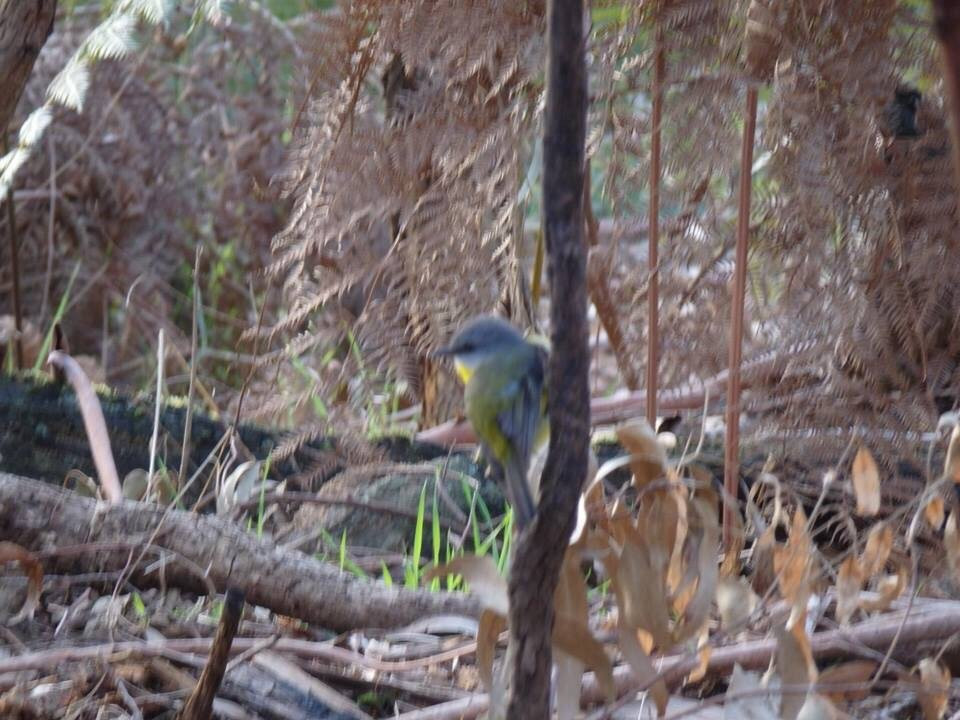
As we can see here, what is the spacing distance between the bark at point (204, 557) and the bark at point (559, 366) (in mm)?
736

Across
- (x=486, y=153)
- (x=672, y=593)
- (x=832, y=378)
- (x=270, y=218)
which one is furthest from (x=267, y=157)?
(x=672, y=593)

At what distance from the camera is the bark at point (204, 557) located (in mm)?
1921

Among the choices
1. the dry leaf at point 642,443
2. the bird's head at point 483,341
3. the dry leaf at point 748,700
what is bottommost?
the dry leaf at point 748,700

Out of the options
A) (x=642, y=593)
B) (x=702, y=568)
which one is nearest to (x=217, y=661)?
(x=642, y=593)

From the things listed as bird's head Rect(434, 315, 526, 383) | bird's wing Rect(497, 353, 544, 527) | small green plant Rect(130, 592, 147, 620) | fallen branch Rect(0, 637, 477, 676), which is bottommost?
fallen branch Rect(0, 637, 477, 676)

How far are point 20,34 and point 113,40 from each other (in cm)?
59

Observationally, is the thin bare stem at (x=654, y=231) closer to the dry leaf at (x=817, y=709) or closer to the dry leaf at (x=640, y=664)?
the dry leaf at (x=640, y=664)

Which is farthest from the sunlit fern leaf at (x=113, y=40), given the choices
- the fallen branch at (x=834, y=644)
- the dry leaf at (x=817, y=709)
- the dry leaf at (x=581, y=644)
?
the dry leaf at (x=817, y=709)

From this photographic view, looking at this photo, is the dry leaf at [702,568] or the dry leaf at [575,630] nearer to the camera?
the dry leaf at [575,630]

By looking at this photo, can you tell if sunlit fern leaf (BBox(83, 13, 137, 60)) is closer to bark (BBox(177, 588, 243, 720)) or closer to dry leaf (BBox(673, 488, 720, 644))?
bark (BBox(177, 588, 243, 720))

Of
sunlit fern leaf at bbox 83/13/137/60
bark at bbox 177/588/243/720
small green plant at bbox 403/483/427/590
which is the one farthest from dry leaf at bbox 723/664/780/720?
sunlit fern leaf at bbox 83/13/137/60

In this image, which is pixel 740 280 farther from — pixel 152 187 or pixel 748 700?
pixel 152 187

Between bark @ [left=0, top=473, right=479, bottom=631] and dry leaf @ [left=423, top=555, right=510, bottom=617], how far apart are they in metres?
0.52

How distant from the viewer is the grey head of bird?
1.75 meters
